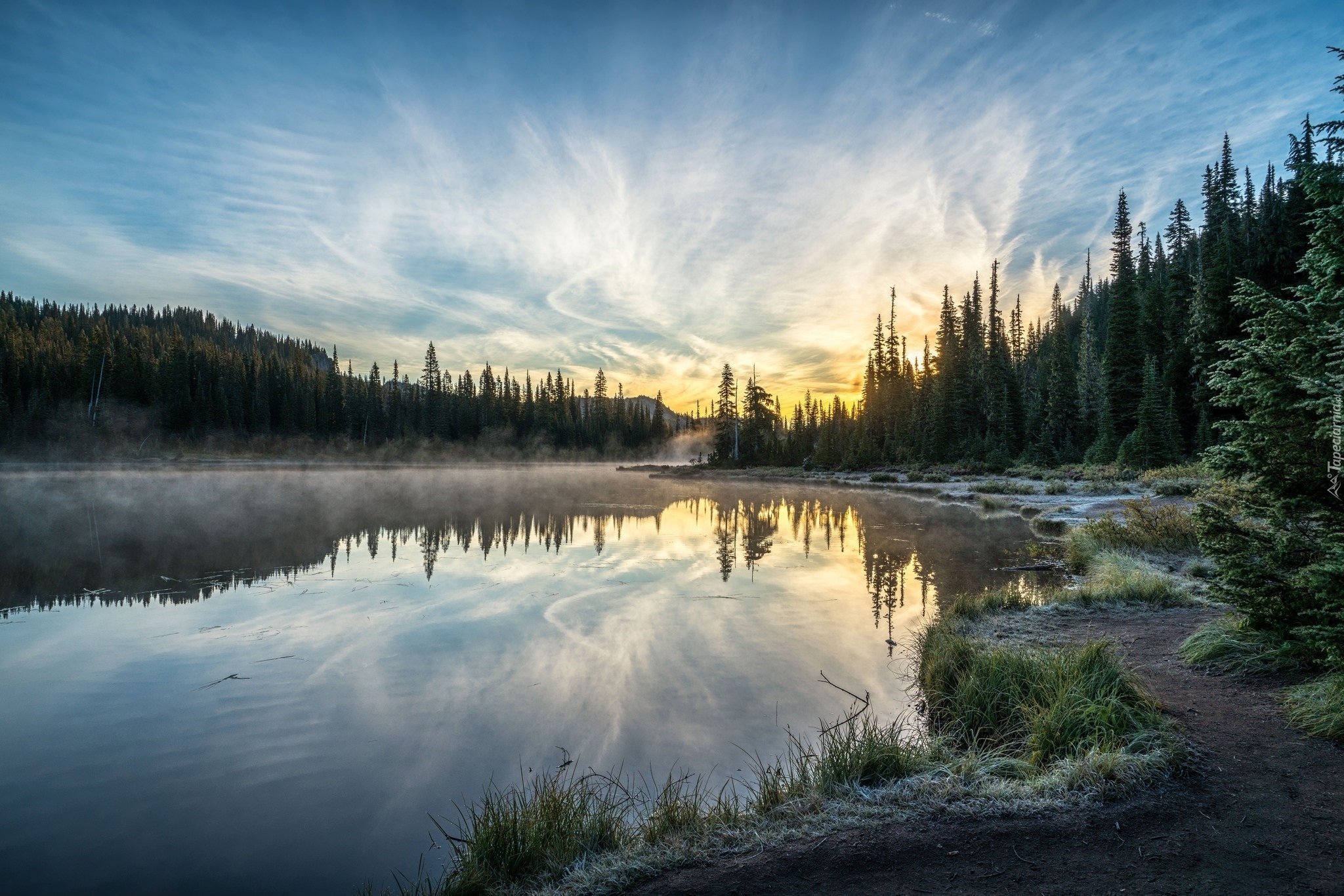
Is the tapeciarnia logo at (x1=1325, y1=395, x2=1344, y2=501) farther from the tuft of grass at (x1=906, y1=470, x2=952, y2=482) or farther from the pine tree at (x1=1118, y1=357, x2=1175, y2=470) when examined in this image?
the tuft of grass at (x1=906, y1=470, x2=952, y2=482)

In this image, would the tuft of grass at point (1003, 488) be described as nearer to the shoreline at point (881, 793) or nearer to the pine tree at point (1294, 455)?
the pine tree at point (1294, 455)

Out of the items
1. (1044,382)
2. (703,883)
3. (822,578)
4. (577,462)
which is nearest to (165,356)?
(577,462)

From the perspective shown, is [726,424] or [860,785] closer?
[860,785]

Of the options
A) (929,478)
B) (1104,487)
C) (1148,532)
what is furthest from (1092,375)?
(1148,532)

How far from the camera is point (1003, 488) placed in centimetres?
3297

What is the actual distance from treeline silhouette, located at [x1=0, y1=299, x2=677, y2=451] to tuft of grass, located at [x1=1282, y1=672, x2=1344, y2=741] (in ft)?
287

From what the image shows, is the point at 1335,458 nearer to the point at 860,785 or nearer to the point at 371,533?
the point at 860,785

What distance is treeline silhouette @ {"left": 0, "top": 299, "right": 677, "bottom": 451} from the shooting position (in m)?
67.1

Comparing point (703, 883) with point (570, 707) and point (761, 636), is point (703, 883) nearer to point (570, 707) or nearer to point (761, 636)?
point (570, 707)

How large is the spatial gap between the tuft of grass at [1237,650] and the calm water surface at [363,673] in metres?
3.35

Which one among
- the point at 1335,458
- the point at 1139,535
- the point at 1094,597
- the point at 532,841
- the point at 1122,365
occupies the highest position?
the point at 1122,365

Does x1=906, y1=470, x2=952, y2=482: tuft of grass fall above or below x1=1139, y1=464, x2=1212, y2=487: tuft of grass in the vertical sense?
below

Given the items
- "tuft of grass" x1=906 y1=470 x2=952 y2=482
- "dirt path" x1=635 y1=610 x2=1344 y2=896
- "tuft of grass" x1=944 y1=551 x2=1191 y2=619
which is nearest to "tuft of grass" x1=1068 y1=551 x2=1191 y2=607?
"tuft of grass" x1=944 y1=551 x2=1191 y2=619

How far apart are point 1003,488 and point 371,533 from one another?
Result: 31436 mm
